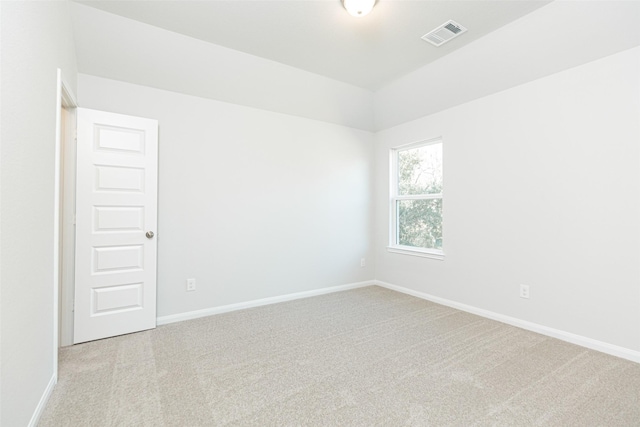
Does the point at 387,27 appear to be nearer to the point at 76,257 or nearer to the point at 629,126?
the point at 629,126

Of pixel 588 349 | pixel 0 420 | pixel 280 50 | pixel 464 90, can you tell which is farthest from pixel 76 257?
pixel 588 349

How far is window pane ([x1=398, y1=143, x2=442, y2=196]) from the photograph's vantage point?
149 inches

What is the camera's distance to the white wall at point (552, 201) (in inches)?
89.9

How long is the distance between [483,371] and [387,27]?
2859 millimetres

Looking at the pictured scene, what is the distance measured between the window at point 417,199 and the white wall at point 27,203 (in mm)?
3649

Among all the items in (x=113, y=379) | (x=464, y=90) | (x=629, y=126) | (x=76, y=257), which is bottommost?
(x=113, y=379)

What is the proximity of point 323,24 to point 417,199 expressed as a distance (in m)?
2.48

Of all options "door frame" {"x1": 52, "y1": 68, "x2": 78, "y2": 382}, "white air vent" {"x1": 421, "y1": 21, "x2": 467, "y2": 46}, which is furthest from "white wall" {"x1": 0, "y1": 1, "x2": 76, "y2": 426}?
"white air vent" {"x1": 421, "y1": 21, "x2": 467, "y2": 46}

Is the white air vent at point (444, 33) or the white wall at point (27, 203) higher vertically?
the white air vent at point (444, 33)

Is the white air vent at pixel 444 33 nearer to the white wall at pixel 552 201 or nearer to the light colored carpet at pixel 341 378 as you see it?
the white wall at pixel 552 201

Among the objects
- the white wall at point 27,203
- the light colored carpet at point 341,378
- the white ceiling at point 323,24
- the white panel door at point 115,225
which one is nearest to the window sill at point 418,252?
the light colored carpet at point 341,378

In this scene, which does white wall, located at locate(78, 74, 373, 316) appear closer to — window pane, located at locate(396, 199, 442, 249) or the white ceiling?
window pane, located at locate(396, 199, 442, 249)

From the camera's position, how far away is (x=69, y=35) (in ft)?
7.47

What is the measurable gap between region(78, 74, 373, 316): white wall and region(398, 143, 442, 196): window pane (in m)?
0.57
